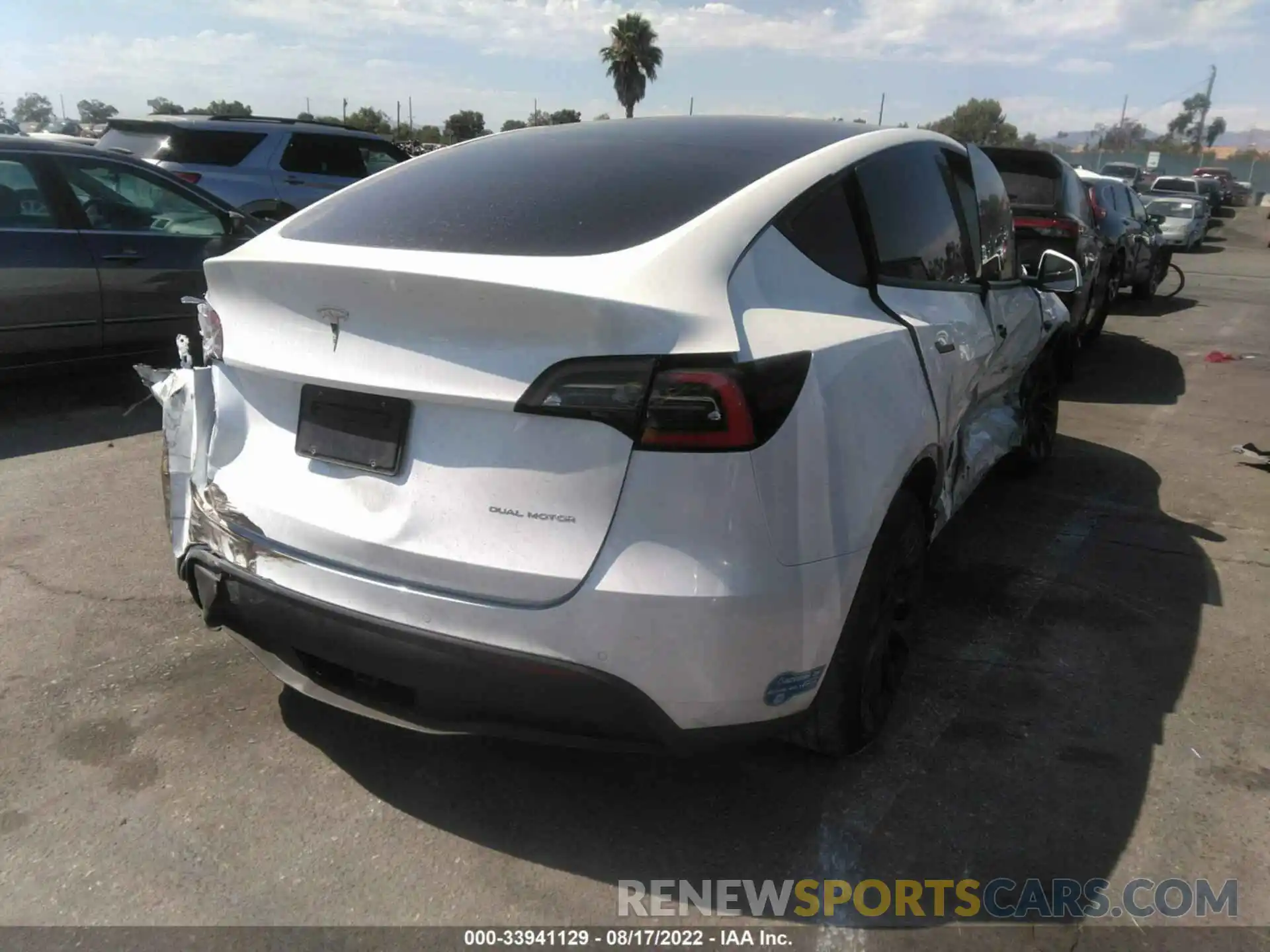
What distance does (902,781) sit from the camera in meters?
2.73

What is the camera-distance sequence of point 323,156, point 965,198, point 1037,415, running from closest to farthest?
point 965,198 < point 1037,415 < point 323,156

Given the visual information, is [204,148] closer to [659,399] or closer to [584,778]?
[584,778]

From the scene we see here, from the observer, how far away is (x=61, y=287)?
A: 19.2ft

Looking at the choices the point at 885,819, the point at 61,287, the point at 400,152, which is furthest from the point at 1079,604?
the point at 400,152

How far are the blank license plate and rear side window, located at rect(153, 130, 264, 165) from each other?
30.0 ft

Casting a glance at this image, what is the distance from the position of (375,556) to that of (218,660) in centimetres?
134

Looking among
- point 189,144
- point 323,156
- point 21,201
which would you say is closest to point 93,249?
point 21,201

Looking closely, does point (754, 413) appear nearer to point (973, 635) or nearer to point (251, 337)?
point (251, 337)

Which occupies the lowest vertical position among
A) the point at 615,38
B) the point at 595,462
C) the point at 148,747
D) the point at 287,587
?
the point at 148,747

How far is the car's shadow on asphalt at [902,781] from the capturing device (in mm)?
2445

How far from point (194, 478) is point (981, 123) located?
82004 mm

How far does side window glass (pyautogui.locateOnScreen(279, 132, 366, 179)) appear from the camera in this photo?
10719 millimetres

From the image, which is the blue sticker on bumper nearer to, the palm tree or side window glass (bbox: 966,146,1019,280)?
side window glass (bbox: 966,146,1019,280)

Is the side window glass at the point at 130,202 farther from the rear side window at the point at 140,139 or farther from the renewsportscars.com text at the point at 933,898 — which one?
the renewsportscars.com text at the point at 933,898
